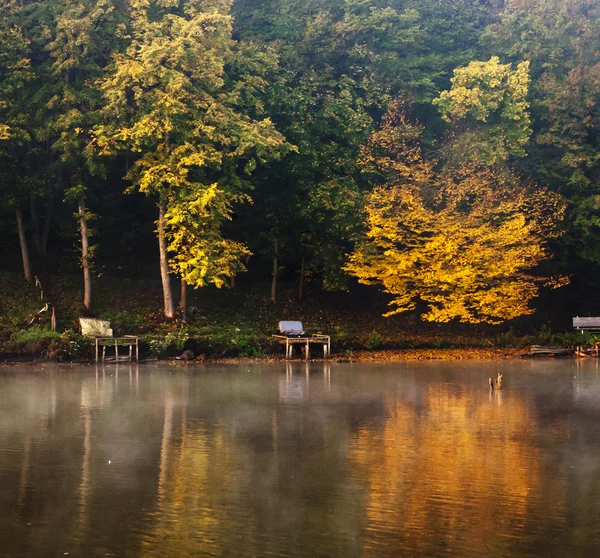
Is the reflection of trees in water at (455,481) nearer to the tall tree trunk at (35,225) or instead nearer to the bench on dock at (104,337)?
the bench on dock at (104,337)

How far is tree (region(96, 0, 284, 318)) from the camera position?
36.8m

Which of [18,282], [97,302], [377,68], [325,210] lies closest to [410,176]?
[325,210]

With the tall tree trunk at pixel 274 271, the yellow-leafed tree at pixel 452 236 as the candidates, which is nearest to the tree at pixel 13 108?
the tall tree trunk at pixel 274 271

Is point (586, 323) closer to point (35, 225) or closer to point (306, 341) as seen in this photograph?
point (306, 341)

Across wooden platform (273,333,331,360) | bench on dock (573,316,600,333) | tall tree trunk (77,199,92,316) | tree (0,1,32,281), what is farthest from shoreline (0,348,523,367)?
tree (0,1,32,281)

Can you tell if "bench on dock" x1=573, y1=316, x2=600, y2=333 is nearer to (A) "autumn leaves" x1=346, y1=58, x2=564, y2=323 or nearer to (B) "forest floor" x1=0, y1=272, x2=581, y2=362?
(B) "forest floor" x1=0, y1=272, x2=581, y2=362

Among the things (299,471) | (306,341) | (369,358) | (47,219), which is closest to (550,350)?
(369,358)

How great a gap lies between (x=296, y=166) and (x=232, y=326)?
28.0ft

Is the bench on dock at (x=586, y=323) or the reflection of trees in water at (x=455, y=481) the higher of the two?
the bench on dock at (x=586, y=323)

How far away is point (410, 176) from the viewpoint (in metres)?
41.7

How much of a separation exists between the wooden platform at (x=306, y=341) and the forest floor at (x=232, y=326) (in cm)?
40

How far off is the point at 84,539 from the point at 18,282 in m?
31.0

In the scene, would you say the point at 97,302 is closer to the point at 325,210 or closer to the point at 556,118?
the point at 325,210

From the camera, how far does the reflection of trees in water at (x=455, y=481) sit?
10969mm
